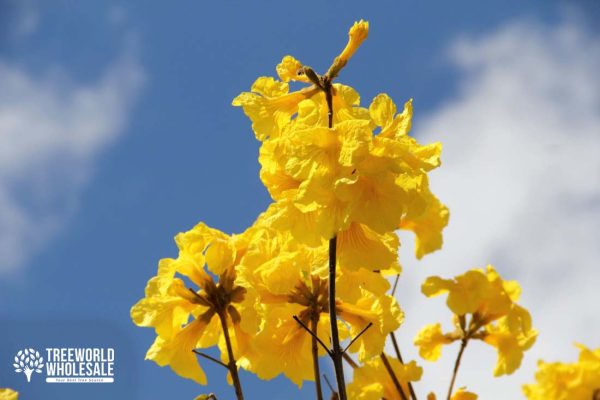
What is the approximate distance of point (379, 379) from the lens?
2.40m

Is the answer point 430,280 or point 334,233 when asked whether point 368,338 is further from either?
point 430,280

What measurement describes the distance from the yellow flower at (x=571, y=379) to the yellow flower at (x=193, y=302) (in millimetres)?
1802

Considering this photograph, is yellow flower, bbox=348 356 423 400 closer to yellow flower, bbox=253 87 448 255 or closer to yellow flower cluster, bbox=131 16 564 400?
yellow flower cluster, bbox=131 16 564 400

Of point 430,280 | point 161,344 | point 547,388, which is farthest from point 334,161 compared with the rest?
point 547,388

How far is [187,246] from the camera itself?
7.01 feet

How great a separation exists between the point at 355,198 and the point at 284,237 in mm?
304

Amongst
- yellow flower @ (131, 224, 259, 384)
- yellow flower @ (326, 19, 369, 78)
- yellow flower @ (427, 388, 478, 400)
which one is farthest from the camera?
yellow flower @ (427, 388, 478, 400)

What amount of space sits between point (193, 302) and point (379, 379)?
0.73 metres

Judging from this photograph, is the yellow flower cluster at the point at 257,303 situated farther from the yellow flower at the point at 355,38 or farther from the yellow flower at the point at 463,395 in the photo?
the yellow flower at the point at 463,395

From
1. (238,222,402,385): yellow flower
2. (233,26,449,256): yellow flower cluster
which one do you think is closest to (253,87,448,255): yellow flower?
(233,26,449,256): yellow flower cluster

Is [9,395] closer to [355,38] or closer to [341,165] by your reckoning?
[341,165]

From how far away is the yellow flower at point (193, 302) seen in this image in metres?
2.08

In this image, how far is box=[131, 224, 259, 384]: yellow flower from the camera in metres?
2.08

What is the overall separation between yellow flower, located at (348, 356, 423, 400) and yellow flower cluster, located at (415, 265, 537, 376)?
18.3 inches
